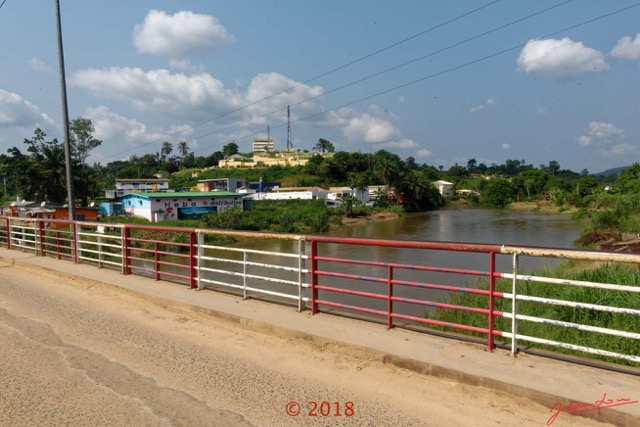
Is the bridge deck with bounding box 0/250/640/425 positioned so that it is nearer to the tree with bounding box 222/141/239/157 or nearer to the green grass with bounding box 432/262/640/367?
the green grass with bounding box 432/262/640/367

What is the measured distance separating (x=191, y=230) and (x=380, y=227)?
4988 cm

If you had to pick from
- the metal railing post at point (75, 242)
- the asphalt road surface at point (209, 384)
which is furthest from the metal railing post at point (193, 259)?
the metal railing post at point (75, 242)

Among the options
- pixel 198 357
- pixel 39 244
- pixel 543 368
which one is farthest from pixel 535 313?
pixel 39 244

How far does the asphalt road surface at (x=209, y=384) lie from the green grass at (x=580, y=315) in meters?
2.85

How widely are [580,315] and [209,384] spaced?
22.8 ft

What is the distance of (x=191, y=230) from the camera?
8383 mm

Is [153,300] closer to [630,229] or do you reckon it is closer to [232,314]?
[232,314]

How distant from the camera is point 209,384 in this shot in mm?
4734

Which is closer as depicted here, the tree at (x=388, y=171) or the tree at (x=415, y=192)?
the tree at (x=415, y=192)

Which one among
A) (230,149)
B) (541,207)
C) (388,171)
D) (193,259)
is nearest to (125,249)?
(193,259)

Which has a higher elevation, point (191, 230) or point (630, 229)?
point (191, 230)

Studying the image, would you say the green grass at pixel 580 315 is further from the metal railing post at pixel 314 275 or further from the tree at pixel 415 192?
the tree at pixel 415 192

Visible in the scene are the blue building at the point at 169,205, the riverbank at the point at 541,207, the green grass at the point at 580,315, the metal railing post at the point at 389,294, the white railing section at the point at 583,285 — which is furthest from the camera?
the riverbank at the point at 541,207

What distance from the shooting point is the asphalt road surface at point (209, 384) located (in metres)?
3.98
